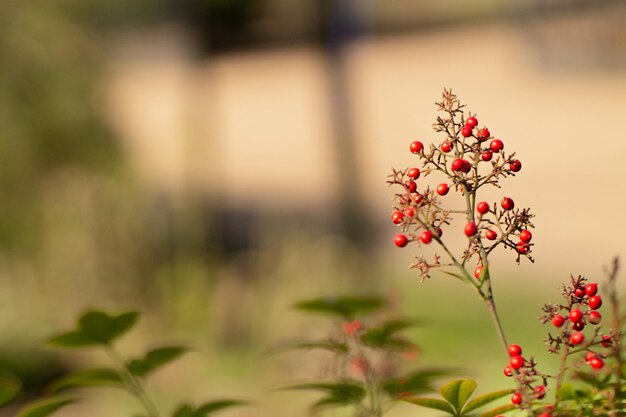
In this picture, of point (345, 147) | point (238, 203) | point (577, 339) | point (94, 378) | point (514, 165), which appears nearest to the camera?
point (577, 339)

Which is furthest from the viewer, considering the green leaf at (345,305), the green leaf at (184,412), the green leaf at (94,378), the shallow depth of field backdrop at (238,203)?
the shallow depth of field backdrop at (238,203)

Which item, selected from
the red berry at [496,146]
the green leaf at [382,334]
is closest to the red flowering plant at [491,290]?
the red berry at [496,146]

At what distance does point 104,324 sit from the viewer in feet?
4.87

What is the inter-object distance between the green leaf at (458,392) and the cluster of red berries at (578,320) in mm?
120

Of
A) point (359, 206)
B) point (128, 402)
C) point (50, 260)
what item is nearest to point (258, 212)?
point (359, 206)

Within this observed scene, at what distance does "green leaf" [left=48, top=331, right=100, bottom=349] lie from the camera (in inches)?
57.4

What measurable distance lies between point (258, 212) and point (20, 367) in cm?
690

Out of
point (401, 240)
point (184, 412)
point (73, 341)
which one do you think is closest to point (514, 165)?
point (401, 240)

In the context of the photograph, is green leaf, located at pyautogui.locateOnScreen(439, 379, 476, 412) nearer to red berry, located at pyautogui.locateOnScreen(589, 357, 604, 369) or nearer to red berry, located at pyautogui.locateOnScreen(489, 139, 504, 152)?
red berry, located at pyautogui.locateOnScreen(589, 357, 604, 369)

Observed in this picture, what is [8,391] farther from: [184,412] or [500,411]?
[500,411]

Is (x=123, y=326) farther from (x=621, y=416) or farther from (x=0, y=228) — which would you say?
(x=0, y=228)

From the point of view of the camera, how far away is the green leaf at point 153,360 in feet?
4.70

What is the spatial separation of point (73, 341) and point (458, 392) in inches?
26.1

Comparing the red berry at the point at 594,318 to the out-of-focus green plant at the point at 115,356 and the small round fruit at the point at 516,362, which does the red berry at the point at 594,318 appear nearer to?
the small round fruit at the point at 516,362
